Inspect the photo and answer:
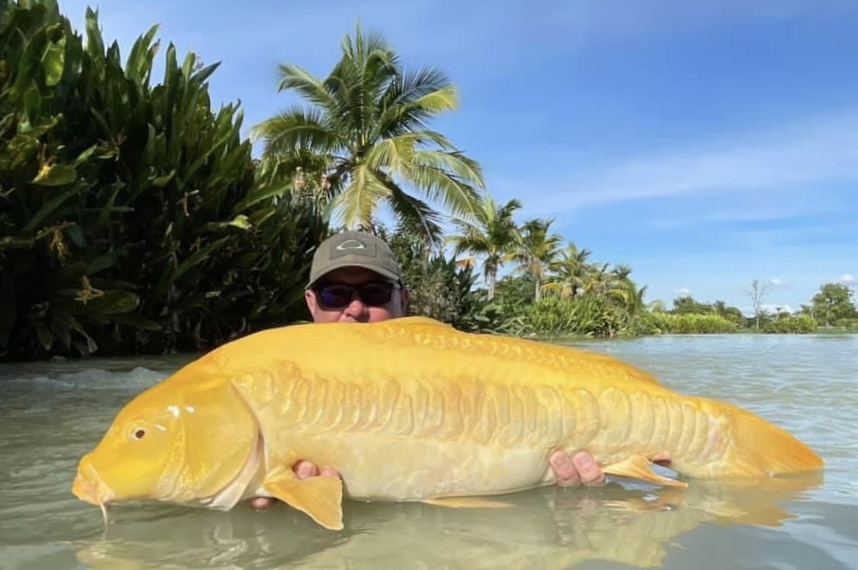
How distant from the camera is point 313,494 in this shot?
206cm

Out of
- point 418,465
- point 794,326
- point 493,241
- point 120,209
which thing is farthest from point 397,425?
Answer: point 794,326

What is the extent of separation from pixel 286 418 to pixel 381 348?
1.28 ft

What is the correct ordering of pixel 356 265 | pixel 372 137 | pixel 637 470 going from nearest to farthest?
pixel 637 470 → pixel 356 265 → pixel 372 137

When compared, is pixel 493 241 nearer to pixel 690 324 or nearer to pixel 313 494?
pixel 690 324

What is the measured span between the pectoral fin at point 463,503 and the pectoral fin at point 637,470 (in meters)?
0.43

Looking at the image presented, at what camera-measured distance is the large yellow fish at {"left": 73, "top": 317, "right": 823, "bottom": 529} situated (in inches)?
82.3

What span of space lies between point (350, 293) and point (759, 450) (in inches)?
77.4

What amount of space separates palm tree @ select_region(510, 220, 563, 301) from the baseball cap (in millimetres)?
37638

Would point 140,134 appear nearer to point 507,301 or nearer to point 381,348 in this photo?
point 381,348

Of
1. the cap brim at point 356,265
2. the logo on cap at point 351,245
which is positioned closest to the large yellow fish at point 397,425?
the cap brim at point 356,265

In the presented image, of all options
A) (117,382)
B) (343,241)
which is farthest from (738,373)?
(117,382)

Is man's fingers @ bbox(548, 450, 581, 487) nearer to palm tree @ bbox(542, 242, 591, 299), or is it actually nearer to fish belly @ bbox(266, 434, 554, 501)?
fish belly @ bbox(266, 434, 554, 501)

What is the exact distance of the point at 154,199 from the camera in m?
8.95

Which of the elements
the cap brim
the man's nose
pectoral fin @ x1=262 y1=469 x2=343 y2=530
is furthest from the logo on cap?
pectoral fin @ x1=262 y1=469 x2=343 y2=530
